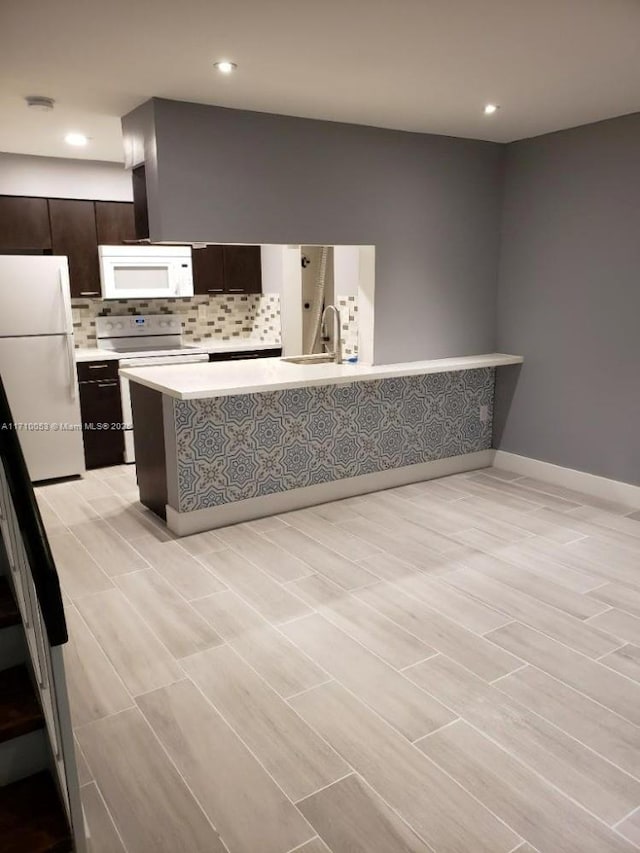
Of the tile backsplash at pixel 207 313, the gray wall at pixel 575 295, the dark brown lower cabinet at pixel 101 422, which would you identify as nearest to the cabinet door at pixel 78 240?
the tile backsplash at pixel 207 313

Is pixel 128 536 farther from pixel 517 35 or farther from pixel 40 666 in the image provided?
pixel 517 35

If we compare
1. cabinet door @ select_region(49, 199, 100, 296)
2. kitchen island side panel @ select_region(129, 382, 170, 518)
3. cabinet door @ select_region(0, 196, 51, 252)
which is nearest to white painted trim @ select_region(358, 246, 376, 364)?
kitchen island side panel @ select_region(129, 382, 170, 518)

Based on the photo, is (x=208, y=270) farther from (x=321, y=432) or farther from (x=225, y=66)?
(x=225, y=66)

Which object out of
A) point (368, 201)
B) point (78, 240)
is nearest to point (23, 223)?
point (78, 240)

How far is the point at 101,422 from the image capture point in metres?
5.38

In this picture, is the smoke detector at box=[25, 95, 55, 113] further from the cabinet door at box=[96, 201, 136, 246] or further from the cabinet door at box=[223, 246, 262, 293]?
the cabinet door at box=[223, 246, 262, 293]

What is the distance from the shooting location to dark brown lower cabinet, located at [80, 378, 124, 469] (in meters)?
5.29

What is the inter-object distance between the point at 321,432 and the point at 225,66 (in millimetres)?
2289

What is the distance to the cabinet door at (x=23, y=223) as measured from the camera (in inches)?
204

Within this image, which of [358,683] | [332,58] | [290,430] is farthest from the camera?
[290,430]

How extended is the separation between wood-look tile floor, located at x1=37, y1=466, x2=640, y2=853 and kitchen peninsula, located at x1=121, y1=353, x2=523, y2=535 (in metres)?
0.29

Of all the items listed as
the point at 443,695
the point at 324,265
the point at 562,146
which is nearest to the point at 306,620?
the point at 443,695

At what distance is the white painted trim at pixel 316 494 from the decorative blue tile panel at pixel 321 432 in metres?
0.05

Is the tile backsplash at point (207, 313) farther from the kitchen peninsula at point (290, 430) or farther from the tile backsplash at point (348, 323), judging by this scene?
the kitchen peninsula at point (290, 430)
